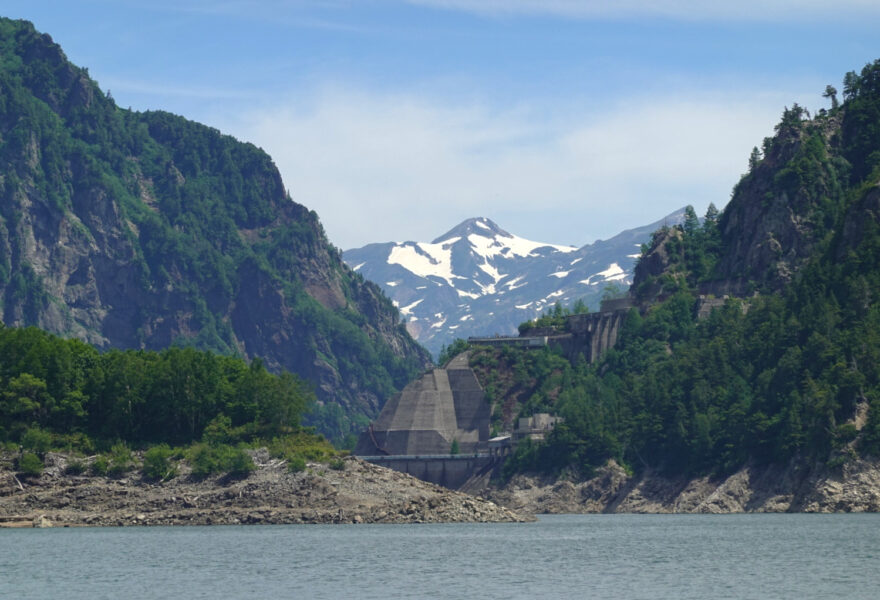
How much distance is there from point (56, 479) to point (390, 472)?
37296 millimetres

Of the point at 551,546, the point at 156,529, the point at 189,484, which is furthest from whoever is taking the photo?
the point at 189,484

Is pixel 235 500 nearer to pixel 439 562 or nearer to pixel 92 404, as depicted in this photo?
pixel 92 404

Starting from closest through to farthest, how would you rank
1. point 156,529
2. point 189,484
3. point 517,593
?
point 517,593
point 156,529
point 189,484

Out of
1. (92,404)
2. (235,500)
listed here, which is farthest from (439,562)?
(92,404)

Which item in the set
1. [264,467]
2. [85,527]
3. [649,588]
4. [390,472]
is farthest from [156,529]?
[649,588]

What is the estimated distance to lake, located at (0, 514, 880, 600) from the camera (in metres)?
109

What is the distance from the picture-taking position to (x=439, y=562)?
131m

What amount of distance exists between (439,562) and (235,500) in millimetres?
55170

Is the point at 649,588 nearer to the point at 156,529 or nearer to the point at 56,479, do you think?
the point at 156,529

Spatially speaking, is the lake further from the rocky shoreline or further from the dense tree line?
the dense tree line

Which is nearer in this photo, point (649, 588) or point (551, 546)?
point (649, 588)

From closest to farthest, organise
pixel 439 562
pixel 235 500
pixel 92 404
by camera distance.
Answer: pixel 439 562
pixel 235 500
pixel 92 404

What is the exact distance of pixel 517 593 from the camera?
354 feet

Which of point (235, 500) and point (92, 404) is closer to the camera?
point (235, 500)
